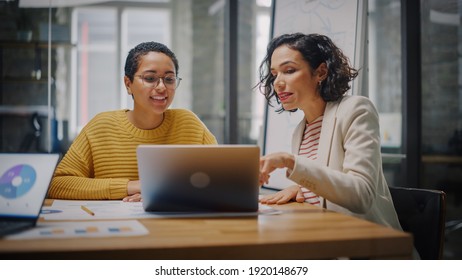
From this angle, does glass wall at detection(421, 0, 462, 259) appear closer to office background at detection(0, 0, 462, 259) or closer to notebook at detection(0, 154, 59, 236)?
office background at detection(0, 0, 462, 259)

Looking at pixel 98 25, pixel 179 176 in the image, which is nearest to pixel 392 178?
pixel 179 176

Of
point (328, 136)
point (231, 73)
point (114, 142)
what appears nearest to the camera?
point (328, 136)

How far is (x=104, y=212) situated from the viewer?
1125 mm

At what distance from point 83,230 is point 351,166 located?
2.40ft

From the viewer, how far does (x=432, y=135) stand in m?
2.50

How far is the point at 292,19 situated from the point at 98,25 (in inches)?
113

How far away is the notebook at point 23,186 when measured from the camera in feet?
3.05

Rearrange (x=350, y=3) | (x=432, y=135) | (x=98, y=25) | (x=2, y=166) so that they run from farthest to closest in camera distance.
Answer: (x=98, y=25) < (x=432, y=135) < (x=350, y=3) < (x=2, y=166)

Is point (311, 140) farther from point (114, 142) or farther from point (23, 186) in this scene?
point (23, 186)

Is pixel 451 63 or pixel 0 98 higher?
pixel 451 63

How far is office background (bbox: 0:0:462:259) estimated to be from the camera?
2.34 m

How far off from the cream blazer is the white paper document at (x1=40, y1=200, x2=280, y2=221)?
0.14 meters

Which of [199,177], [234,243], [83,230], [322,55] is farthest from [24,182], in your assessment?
[322,55]
